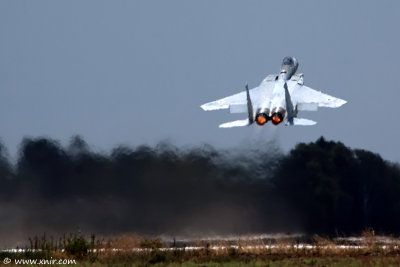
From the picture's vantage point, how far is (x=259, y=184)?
67.4 meters

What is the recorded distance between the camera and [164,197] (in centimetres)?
6600

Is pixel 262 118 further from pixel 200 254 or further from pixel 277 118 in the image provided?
pixel 200 254

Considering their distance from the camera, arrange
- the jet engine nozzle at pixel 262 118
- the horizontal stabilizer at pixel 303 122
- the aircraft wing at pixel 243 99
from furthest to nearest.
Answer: the aircraft wing at pixel 243 99
the horizontal stabilizer at pixel 303 122
the jet engine nozzle at pixel 262 118

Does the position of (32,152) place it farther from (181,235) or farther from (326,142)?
(326,142)

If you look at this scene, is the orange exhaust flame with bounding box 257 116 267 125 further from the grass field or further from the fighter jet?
the grass field

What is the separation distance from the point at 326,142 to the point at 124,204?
12.5 m

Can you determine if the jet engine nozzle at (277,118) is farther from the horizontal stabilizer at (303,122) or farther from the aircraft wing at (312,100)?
the aircraft wing at (312,100)

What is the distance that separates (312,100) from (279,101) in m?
3.67

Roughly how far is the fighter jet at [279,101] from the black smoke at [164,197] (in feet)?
9.15

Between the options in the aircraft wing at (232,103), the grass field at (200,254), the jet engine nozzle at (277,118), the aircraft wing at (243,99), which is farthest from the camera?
the aircraft wing at (232,103)

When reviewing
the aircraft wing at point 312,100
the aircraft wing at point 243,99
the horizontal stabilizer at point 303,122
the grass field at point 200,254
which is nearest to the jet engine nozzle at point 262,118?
the aircraft wing at point 243,99

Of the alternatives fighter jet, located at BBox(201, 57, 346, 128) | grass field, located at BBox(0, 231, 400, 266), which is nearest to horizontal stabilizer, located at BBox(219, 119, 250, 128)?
fighter jet, located at BBox(201, 57, 346, 128)

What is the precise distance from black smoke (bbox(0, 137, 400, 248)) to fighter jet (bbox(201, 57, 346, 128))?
279 centimetres

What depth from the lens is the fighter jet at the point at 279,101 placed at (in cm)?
6353
